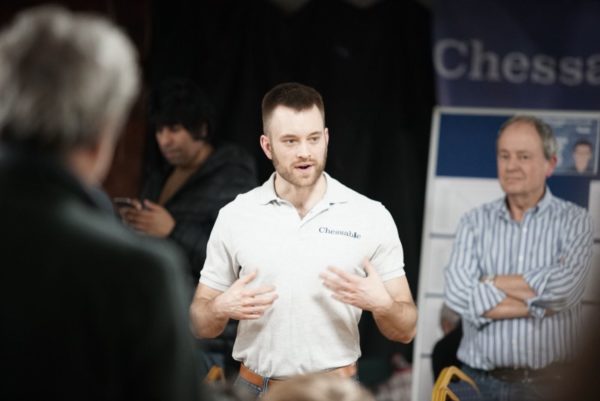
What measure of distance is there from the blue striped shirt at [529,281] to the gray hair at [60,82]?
323cm

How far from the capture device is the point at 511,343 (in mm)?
4652

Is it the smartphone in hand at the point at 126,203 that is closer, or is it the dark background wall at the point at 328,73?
the smartphone in hand at the point at 126,203

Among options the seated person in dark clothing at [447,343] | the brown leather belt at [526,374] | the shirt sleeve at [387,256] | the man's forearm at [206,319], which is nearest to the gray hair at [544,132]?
the seated person in dark clothing at [447,343]

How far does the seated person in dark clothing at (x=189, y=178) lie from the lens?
4770 millimetres

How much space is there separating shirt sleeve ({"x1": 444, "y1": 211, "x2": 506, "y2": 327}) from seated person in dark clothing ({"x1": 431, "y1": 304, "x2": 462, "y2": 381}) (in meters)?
0.27

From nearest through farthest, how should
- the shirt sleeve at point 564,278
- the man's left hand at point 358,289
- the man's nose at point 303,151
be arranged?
the man's left hand at point 358,289 < the man's nose at point 303,151 < the shirt sleeve at point 564,278

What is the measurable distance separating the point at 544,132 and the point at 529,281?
82 centimetres

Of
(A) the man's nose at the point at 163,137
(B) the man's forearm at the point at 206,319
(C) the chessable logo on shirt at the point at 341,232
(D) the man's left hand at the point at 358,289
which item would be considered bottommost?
(B) the man's forearm at the point at 206,319

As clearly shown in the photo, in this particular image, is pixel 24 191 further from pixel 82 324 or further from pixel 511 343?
pixel 511 343

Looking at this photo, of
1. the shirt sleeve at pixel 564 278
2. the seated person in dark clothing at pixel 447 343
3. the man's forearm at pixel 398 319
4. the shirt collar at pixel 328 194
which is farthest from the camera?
the seated person in dark clothing at pixel 447 343

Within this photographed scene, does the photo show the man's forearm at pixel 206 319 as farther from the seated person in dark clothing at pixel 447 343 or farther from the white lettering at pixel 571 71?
the white lettering at pixel 571 71

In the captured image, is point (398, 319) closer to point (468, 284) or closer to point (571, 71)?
point (468, 284)

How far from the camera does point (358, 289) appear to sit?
3.37 metres

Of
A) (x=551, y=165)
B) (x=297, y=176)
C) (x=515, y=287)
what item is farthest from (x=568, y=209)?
(x=297, y=176)
